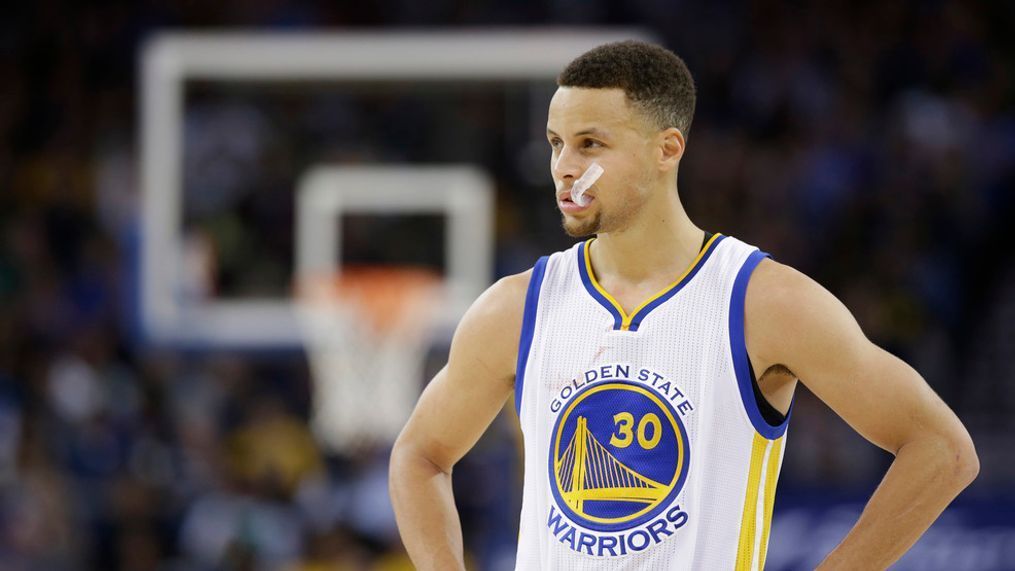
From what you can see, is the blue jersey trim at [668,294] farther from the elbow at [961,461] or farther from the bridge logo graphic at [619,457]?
the elbow at [961,461]

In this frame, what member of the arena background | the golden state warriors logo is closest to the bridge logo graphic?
the golden state warriors logo

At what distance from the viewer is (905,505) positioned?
118 inches

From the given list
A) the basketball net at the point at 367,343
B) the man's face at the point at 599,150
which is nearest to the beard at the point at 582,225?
the man's face at the point at 599,150

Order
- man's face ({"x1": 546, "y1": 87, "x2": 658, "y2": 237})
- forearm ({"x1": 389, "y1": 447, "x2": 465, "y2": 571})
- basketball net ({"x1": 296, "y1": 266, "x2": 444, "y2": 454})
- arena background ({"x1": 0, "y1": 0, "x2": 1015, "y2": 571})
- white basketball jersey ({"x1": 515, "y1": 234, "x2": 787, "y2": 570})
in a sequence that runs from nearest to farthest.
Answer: white basketball jersey ({"x1": 515, "y1": 234, "x2": 787, "y2": 570}), man's face ({"x1": 546, "y1": 87, "x2": 658, "y2": 237}), forearm ({"x1": 389, "y1": 447, "x2": 465, "y2": 571}), basketball net ({"x1": 296, "y1": 266, "x2": 444, "y2": 454}), arena background ({"x1": 0, "y1": 0, "x2": 1015, "y2": 571})

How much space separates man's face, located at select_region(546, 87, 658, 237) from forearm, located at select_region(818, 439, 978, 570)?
83 centimetres

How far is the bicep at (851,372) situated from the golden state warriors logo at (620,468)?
0.98 feet

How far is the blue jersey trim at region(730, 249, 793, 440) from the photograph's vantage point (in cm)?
312

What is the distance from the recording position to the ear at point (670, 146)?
3.29m

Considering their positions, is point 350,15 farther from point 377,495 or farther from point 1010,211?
point 1010,211

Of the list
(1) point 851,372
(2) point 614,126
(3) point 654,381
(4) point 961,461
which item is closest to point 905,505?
(4) point 961,461

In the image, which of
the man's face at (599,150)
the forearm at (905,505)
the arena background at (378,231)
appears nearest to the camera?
the forearm at (905,505)

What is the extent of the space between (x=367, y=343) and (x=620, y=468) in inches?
256

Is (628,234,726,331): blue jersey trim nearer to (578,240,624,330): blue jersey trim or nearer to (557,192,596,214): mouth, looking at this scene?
(578,240,624,330): blue jersey trim

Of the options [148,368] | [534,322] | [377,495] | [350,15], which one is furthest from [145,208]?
[534,322]
